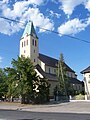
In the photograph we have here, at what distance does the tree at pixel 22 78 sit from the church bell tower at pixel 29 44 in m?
25.9

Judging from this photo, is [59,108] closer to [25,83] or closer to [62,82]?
[25,83]

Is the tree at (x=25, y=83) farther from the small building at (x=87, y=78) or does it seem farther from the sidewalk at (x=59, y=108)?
the small building at (x=87, y=78)

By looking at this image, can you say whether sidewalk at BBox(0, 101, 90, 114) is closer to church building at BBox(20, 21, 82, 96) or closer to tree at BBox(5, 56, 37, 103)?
tree at BBox(5, 56, 37, 103)

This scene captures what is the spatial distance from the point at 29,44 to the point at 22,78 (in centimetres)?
3052

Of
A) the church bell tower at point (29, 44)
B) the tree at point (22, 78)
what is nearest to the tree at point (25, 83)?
the tree at point (22, 78)

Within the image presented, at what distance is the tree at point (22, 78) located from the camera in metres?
46.0

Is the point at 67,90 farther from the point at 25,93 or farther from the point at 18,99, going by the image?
the point at 25,93

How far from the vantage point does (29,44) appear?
76125mm

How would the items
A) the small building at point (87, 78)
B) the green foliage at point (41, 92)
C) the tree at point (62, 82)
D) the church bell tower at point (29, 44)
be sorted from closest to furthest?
the green foliage at point (41, 92) → the small building at point (87, 78) → the tree at point (62, 82) → the church bell tower at point (29, 44)

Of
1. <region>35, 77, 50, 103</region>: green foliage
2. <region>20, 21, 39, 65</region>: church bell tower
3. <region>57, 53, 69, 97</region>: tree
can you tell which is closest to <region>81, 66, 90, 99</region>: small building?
<region>57, 53, 69, 97</region>: tree

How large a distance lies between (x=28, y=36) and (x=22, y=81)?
1278 inches

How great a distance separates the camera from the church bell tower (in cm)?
7519

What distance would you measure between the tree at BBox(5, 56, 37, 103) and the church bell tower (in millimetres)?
25866

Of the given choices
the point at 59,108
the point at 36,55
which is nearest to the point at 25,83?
A: the point at 59,108
